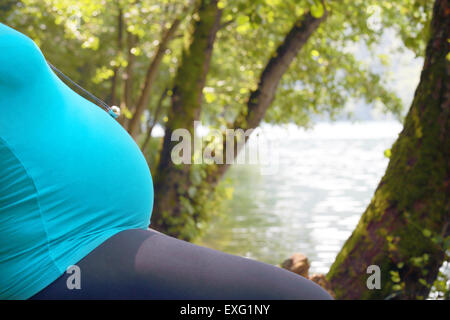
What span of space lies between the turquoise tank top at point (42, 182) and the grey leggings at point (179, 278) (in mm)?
72

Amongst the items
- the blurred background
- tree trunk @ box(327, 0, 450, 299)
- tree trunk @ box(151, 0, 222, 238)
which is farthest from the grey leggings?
tree trunk @ box(151, 0, 222, 238)

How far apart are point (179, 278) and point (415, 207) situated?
3082 mm

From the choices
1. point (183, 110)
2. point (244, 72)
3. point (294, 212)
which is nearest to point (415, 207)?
point (183, 110)

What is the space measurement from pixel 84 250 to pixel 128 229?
13 centimetres

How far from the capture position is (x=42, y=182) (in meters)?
1.37

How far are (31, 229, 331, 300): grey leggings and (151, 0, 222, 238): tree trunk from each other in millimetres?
6055

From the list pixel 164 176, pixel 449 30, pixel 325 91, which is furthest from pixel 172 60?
pixel 449 30

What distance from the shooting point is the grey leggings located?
1265 millimetres

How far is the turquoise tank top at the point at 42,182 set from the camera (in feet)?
4.41

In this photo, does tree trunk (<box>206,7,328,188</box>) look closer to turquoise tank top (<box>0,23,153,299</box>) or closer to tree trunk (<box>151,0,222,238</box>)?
tree trunk (<box>151,0,222,238</box>)

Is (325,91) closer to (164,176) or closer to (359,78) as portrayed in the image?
(359,78)

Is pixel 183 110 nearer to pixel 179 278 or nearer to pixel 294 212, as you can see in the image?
pixel 179 278

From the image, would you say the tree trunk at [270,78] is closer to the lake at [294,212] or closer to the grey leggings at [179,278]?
the lake at [294,212]
